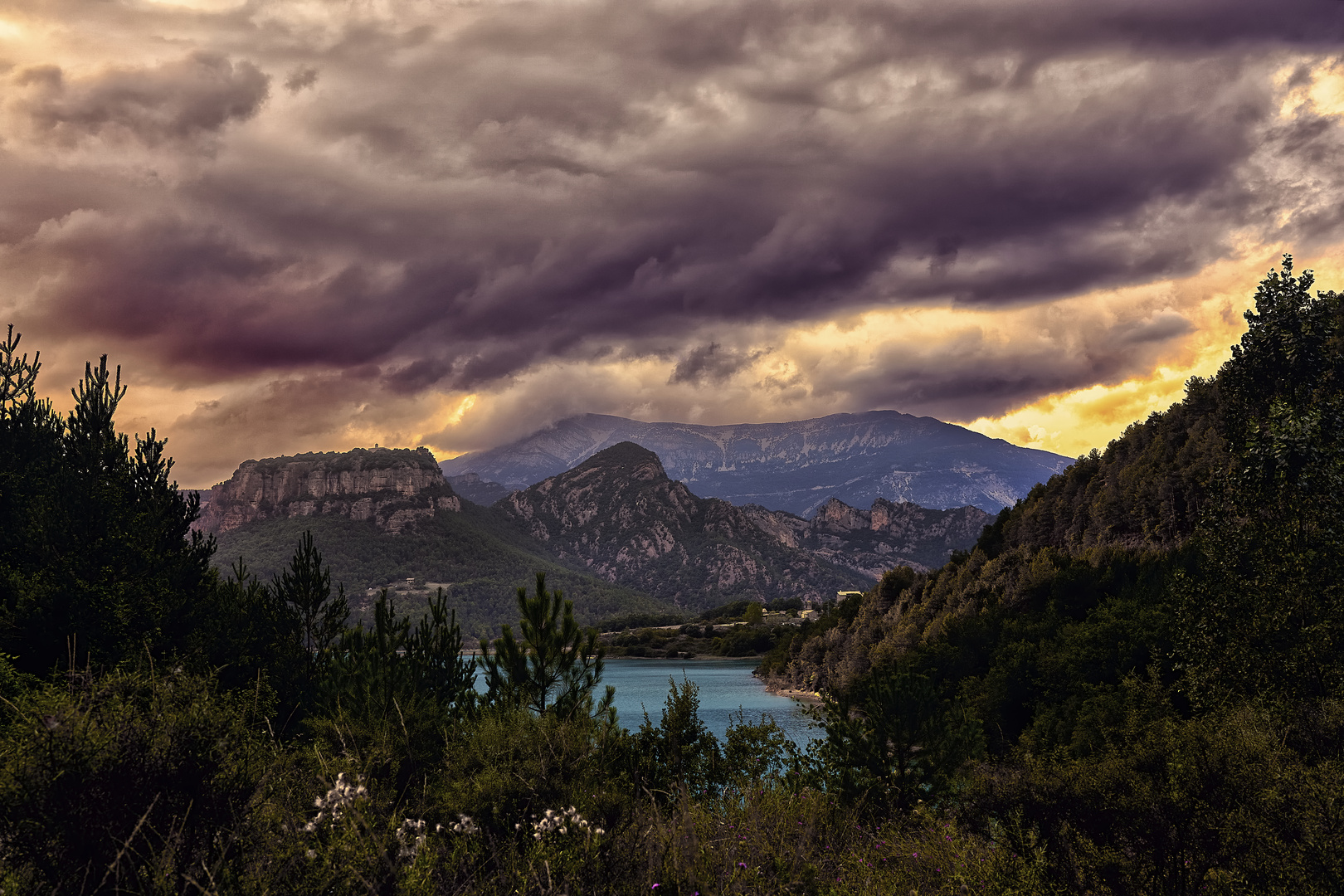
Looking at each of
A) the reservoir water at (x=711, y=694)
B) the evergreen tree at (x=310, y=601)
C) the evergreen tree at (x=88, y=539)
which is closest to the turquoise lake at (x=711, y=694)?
the reservoir water at (x=711, y=694)

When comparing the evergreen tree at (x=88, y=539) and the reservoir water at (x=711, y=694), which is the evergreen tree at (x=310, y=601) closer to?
the evergreen tree at (x=88, y=539)

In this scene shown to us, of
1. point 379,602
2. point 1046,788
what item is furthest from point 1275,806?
point 379,602

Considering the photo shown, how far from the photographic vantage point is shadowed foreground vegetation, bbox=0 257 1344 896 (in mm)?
9633

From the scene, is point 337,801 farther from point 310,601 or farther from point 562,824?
point 310,601

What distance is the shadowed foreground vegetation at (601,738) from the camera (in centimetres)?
963

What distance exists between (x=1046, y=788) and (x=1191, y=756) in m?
2.35

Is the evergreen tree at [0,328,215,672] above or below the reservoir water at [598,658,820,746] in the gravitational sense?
above

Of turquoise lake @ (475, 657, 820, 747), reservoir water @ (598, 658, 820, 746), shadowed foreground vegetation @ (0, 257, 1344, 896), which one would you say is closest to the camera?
shadowed foreground vegetation @ (0, 257, 1344, 896)

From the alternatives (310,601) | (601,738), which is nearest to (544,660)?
(601,738)

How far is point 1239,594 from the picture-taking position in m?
22.6

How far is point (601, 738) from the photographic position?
2241 centimetres

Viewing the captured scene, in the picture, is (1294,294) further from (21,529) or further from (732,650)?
(732,650)

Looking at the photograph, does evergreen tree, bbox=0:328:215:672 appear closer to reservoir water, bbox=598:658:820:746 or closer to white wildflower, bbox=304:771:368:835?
white wildflower, bbox=304:771:368:835

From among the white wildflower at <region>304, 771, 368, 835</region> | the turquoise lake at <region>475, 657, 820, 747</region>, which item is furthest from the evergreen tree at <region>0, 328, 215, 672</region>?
the turquoise lake at <region>475, 657, 820, 747</region>
